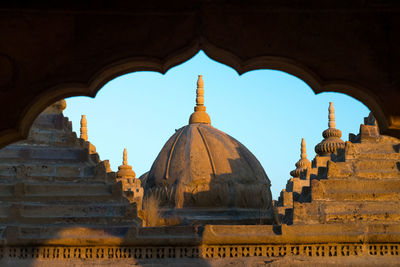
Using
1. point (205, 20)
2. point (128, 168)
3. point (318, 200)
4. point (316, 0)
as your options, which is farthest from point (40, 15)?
point (128, 168)

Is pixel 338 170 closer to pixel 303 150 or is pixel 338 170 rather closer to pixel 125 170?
pixel 303 150

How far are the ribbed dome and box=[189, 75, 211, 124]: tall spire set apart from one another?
2192 mm

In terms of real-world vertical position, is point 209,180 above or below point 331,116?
below

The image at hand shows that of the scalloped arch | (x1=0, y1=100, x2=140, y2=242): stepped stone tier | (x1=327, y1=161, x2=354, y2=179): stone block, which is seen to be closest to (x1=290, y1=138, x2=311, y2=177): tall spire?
(x1=327, y1=161, x2=354, y2=179): stone block

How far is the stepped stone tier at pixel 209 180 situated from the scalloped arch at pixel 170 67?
1662 centimetres

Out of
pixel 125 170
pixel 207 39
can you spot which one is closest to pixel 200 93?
pixel 125 170

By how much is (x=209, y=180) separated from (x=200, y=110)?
20.3 feet

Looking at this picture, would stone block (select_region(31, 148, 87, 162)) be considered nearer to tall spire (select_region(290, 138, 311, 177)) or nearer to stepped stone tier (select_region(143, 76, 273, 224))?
stepped stone tier (select_region(143, 76, 273, 224))

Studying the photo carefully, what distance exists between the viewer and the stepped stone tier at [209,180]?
2178 cm

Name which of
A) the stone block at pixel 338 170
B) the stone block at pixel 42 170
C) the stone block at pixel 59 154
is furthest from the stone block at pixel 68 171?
the stone block at pixel 338 170

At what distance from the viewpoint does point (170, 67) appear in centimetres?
446

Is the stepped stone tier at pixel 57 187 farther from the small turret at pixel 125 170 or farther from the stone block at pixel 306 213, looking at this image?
the small turret at pixel 125 170

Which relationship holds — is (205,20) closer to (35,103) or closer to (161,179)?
(35,103)

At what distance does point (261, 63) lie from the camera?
4398 millimetres
